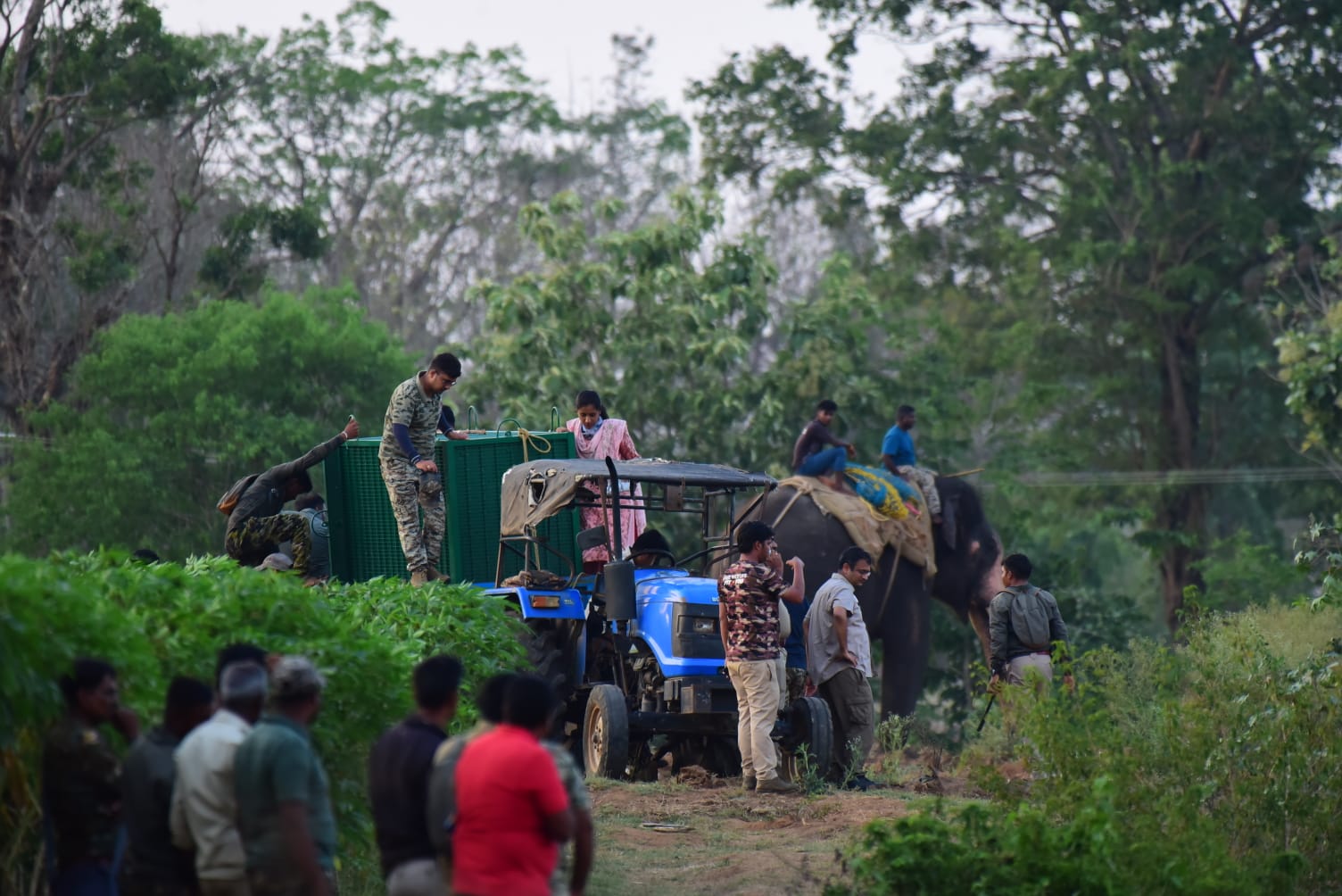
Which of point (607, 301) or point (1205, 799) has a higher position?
point (607, 301)

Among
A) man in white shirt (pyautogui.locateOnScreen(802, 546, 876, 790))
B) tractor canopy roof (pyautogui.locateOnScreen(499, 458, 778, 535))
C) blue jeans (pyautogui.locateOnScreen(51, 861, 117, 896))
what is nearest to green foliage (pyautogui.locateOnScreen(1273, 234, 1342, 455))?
tractor canopy roof (pyautogui.locateOnScreen(499, 458, 778, 535))

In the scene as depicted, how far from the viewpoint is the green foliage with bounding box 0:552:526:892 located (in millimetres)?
6543

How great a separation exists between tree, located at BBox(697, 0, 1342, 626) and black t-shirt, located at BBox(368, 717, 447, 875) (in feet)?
73.1

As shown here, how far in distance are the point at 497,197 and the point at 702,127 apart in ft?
60.3

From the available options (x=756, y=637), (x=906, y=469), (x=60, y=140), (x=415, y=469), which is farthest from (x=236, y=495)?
(x=60, y=140)

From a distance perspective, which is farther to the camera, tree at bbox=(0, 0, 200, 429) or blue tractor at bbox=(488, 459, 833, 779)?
tree at bbox=(0, 0, 200, 429)

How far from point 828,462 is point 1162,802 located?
10188mm

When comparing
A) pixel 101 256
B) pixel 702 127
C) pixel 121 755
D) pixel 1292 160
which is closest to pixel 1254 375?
pixel 1292 160

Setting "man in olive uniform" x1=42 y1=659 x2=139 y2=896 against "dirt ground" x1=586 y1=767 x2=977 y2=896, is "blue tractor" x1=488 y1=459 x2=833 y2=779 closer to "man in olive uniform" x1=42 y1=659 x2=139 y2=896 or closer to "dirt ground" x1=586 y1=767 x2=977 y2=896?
"dirt ground" x1=586 y1=767 x2=977 y2=896

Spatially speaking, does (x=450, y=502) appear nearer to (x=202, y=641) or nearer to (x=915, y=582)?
(x=915, y=582)

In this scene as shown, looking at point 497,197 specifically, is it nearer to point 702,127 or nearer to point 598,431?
point 702,127

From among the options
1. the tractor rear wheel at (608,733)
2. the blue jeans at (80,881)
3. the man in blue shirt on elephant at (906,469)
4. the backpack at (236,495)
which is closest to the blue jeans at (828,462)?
the man in blue shirt on elephant at (906,469)

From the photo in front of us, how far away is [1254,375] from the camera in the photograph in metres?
31.3

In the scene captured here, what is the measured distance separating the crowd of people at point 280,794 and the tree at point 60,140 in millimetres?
22190
